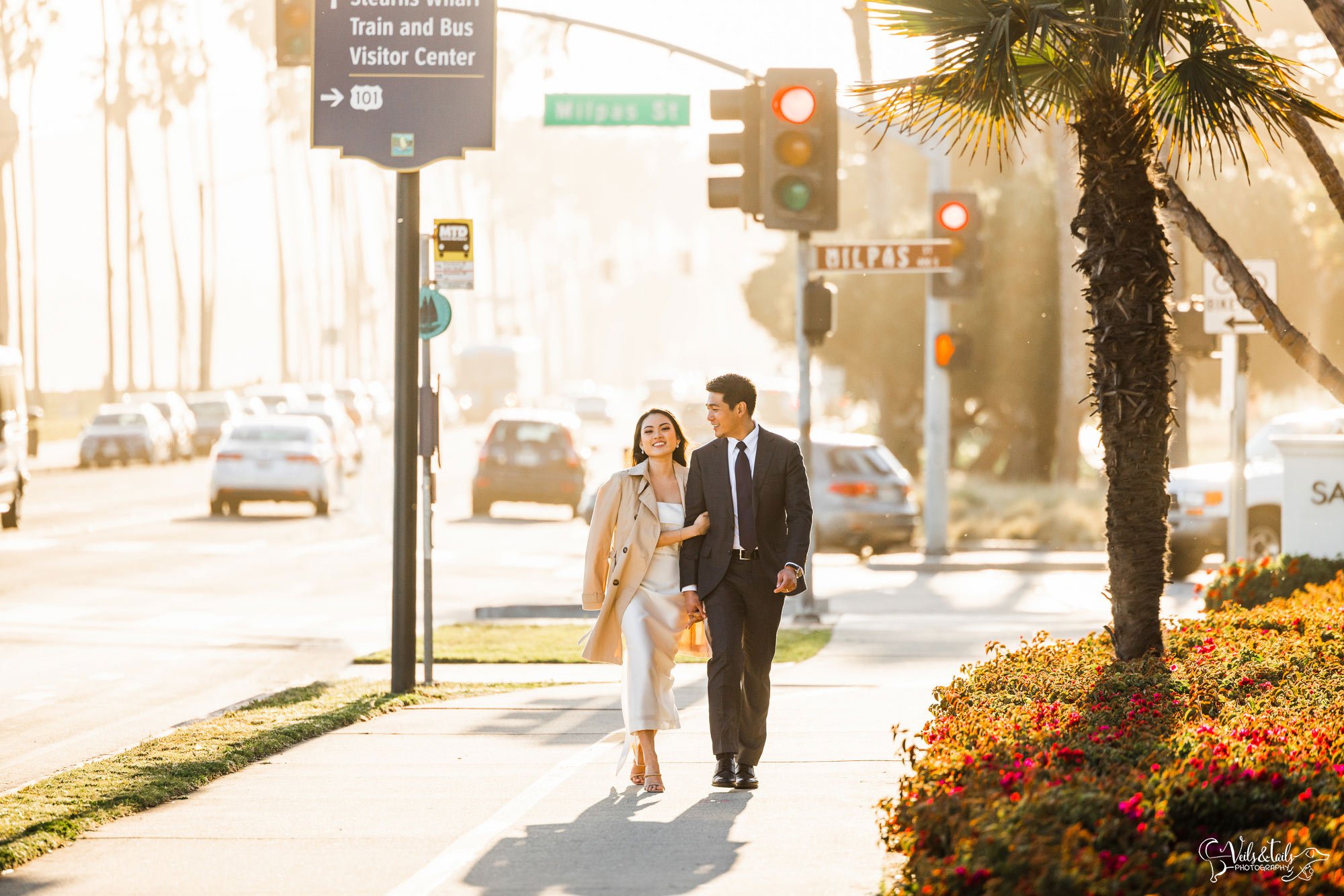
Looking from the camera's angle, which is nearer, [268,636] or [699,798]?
[699,798]

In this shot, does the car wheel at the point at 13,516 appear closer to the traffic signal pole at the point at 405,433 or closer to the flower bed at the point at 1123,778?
the traffic signal pole at the point at 405,433

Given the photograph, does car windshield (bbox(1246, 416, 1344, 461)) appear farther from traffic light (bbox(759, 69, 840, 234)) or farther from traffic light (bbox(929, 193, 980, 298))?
traffic light (bbox(759, 69, 840, 234))

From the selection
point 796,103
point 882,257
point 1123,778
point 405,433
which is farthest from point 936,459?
point 1123,778

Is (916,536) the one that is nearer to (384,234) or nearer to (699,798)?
(699,798)

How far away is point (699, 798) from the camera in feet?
26.4

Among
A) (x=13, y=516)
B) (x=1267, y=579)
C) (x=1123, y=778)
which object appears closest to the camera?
(x=1123, y=778)

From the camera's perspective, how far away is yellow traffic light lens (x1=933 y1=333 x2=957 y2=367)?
71.9 feet

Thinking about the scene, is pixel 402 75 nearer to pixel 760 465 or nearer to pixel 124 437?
pixel 760 465

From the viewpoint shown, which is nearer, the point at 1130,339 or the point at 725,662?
the point at 725,662

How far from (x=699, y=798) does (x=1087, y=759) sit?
209 cm

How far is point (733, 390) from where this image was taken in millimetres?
8398

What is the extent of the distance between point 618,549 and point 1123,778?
3111 mm

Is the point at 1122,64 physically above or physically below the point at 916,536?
above

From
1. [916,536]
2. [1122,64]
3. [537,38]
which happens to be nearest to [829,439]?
[916,536]
